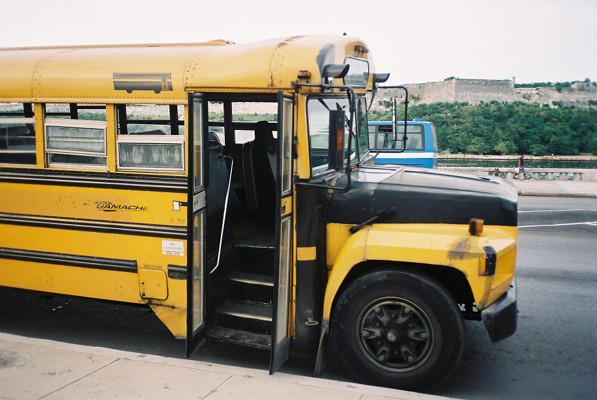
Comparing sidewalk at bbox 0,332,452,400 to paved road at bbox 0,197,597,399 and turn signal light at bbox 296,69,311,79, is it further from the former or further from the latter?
turn signal light at bbox 296,69,311,79

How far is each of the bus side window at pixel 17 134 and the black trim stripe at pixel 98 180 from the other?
4.7 inches

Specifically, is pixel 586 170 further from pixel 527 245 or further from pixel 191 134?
pixel 191 134

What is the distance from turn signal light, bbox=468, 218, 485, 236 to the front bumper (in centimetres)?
57

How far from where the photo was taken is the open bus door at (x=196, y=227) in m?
4.71

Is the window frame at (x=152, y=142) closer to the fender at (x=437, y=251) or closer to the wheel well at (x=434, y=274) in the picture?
the fender at (x=437, y=251)

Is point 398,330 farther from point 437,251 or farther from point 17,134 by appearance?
point 17,134

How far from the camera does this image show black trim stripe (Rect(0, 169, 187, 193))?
16.1ft

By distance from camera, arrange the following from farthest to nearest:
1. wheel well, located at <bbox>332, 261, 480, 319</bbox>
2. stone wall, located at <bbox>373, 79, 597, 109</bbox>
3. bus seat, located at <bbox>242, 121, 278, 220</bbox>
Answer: stone wall, located at <bbox>373, 79, 597, 109</bbox>
bus seat, located at <bbox>242, 121, 278, 220</bbox>
wheel well, located at <bbox>332, 261, 480, 319</bbox>

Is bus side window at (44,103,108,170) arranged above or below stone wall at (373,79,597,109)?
below

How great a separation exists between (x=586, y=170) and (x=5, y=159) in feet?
72.4

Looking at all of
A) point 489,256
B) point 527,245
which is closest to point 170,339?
point 489,256

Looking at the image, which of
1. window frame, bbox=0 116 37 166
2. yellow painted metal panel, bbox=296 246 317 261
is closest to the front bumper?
yellow painted metal panel, bbox=296 246 317 261

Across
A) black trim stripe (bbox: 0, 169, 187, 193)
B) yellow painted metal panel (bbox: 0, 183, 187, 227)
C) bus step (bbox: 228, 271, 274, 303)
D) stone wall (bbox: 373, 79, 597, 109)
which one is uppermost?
stone wall (bbox: 373, 79, 597, 109)

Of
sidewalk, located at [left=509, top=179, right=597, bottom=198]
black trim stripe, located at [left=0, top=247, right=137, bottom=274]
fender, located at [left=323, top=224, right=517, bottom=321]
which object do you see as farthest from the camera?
sidewalk, located at [left=509, top=179, right=597, bottom=198]
